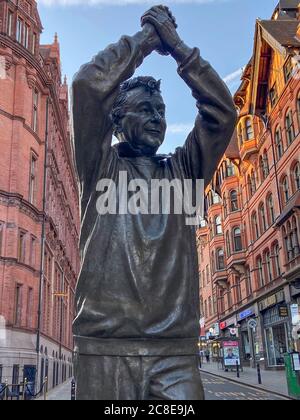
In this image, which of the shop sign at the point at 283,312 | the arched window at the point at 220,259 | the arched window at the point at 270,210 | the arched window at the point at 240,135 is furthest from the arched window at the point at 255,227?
the shop sign at the point at 283,312

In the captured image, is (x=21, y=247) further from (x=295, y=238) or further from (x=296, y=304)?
(x=295, y=238)

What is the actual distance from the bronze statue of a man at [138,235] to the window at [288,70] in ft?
96.3

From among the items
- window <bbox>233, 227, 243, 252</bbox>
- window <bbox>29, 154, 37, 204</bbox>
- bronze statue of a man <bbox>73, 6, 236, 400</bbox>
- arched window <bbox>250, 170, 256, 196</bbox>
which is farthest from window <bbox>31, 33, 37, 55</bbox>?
bronze statue of a man <bbox>73, 6, 236, 400</bbox>

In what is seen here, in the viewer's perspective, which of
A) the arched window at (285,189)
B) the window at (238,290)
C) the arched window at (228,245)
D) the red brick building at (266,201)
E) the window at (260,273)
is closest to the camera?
the red brick building at (266,201)

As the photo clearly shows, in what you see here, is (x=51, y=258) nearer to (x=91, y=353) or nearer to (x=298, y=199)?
(x=298, y=199)

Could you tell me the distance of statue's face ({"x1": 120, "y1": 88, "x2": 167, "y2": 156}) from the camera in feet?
9.00

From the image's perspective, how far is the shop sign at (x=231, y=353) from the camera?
33.5m

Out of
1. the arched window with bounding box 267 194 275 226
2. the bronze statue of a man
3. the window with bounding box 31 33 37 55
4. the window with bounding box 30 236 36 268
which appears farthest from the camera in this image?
the arched window with bounding box 267 194 275 226

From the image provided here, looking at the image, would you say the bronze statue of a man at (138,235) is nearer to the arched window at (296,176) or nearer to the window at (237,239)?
the arched window at (296,176)

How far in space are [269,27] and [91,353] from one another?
33559mm

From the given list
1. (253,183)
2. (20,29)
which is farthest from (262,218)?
(20,29)

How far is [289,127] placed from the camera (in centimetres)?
3136

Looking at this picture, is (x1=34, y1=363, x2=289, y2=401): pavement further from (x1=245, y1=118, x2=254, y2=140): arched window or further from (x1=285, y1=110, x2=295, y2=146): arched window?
(x1=245, y1=118, x2=254, y2=140): arched window

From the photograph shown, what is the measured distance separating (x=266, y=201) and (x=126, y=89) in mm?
35342
